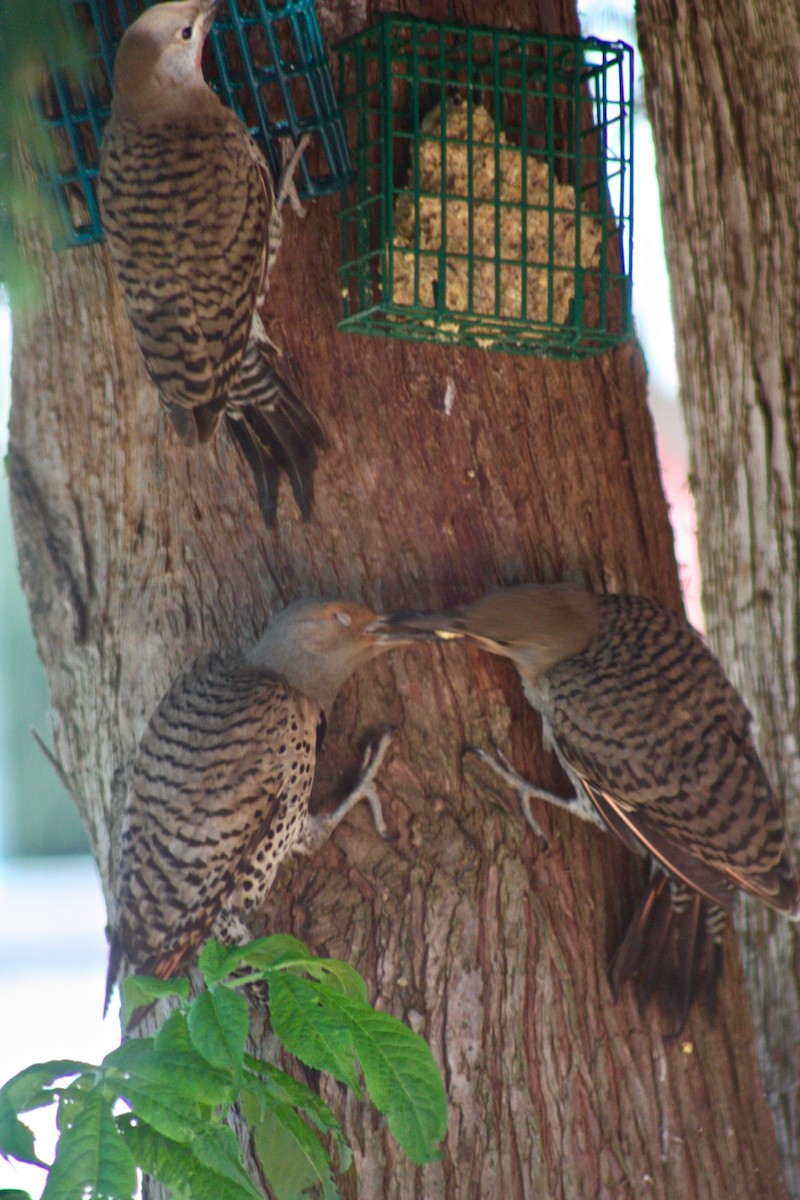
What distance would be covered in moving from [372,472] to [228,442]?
318mm

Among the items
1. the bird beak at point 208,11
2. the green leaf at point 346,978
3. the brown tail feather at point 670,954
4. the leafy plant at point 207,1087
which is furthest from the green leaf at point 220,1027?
the bird beak at point 208,11

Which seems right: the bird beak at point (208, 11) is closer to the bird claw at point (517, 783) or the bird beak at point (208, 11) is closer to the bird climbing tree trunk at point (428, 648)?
the bird climbing tree trunk at point (428, 648)

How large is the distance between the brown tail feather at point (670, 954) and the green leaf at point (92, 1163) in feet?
4.77

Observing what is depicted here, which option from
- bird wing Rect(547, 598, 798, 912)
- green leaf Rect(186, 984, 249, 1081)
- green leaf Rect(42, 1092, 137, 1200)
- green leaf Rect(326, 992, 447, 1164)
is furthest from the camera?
bird wing Rect(547, 598, 798, 912)

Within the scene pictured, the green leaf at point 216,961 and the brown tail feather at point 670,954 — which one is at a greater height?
the green leaf at point 216,961

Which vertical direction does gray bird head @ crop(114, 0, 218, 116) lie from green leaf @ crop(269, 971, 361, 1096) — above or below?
above

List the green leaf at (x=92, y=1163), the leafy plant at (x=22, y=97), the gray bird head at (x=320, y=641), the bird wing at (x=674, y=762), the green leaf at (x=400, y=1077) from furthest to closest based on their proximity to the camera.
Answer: the bird wing at (x=674, y=762) → the gray bird head at (x=320, y=641) → the leafy plant at (x=22, y=97) → the green leaf at (x=400, y=1077) → the green leaf at (x=92, y=1163)

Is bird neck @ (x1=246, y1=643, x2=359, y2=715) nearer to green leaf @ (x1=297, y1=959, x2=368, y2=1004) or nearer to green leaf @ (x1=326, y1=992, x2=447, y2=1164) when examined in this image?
green leaf @ (x1=297, y1=959, x2=368, y2=1004)

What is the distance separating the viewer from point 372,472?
317 cm

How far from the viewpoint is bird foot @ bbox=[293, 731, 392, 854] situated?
120 inches

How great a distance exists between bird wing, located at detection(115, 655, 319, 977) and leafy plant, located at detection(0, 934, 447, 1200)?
0.68 m

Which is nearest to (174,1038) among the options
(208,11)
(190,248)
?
(190,248)

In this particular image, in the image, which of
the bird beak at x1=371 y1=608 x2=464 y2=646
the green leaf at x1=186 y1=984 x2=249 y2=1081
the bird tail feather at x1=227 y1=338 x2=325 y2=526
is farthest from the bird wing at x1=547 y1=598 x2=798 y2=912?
the green leaf at x1=186 y1=984 x2=249 y2=1081

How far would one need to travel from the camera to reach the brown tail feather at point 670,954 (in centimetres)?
311
